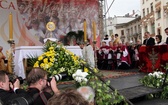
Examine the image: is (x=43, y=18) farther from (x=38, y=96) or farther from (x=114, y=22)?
(x=114, y=22)

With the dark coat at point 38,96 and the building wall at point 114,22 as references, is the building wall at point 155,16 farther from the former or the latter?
the dark coat at point 38,96

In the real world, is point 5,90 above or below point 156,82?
above

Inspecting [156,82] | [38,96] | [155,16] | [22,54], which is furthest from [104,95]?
[155,16]

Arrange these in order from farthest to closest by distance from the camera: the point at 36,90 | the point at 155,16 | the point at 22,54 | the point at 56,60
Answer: the point at 155,16 < the point at 22,54 < the point at 56,60 < the point at 36,90

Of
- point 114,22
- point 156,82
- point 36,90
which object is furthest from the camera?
point 114,22

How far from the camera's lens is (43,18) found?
1376 cm

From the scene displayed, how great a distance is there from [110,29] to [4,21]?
45.9m

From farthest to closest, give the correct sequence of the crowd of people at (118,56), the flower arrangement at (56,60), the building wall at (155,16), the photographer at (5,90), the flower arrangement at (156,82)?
1. the building wall at (155,16)
2. the crowd of people at (118,56)
3. the flower arrangement at (56,60)
4. the flower arrangement at (156,82)
5. the photographer at (5,90)

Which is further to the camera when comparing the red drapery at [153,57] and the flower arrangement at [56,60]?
the red drapery at [153,57]

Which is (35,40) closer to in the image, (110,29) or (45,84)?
(45,84)

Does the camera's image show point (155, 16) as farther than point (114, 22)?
No

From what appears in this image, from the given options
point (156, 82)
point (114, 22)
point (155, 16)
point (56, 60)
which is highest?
point (114, 22)

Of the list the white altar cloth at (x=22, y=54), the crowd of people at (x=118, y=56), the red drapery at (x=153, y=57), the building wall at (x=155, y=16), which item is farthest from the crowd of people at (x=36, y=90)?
the building wall at (x=155, y=16)

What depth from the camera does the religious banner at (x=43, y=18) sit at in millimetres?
12809
